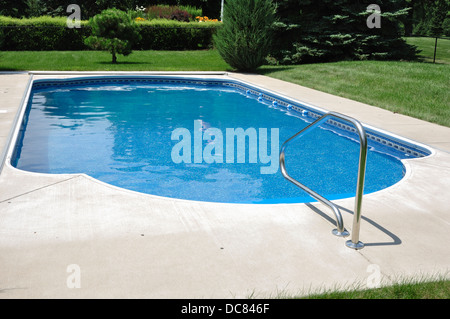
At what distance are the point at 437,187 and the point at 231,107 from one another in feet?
22.2

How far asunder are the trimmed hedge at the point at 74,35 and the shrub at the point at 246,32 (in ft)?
22.3

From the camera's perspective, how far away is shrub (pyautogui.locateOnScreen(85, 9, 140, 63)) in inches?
611

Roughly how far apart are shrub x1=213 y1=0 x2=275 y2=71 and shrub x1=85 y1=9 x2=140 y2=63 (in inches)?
123

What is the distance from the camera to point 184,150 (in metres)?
7.45

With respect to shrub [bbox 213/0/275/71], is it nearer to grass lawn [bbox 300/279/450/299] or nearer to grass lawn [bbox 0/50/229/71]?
grass lawn [bbox 0/50/229/71]

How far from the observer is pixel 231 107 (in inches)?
438

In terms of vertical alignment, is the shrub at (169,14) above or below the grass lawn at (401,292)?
above

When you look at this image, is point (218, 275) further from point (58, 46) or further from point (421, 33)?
point (421, 33)

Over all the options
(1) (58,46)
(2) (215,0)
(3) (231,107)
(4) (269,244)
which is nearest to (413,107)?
(3) (231,107)

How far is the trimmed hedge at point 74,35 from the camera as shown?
19.4m

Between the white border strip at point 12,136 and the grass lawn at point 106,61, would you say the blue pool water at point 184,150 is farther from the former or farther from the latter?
the grass lawn at point 106,61

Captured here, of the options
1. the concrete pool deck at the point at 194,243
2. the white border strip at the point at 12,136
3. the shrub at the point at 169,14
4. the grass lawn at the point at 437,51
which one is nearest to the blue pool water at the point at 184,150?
the white border strip at the point at 12,136

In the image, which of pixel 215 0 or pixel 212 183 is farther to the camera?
pixel 215 0

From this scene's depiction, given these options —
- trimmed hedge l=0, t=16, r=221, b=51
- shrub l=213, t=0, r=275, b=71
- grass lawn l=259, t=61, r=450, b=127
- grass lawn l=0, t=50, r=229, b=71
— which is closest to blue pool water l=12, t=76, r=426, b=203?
grass lawn l=259, t=61, r=450, b=127
